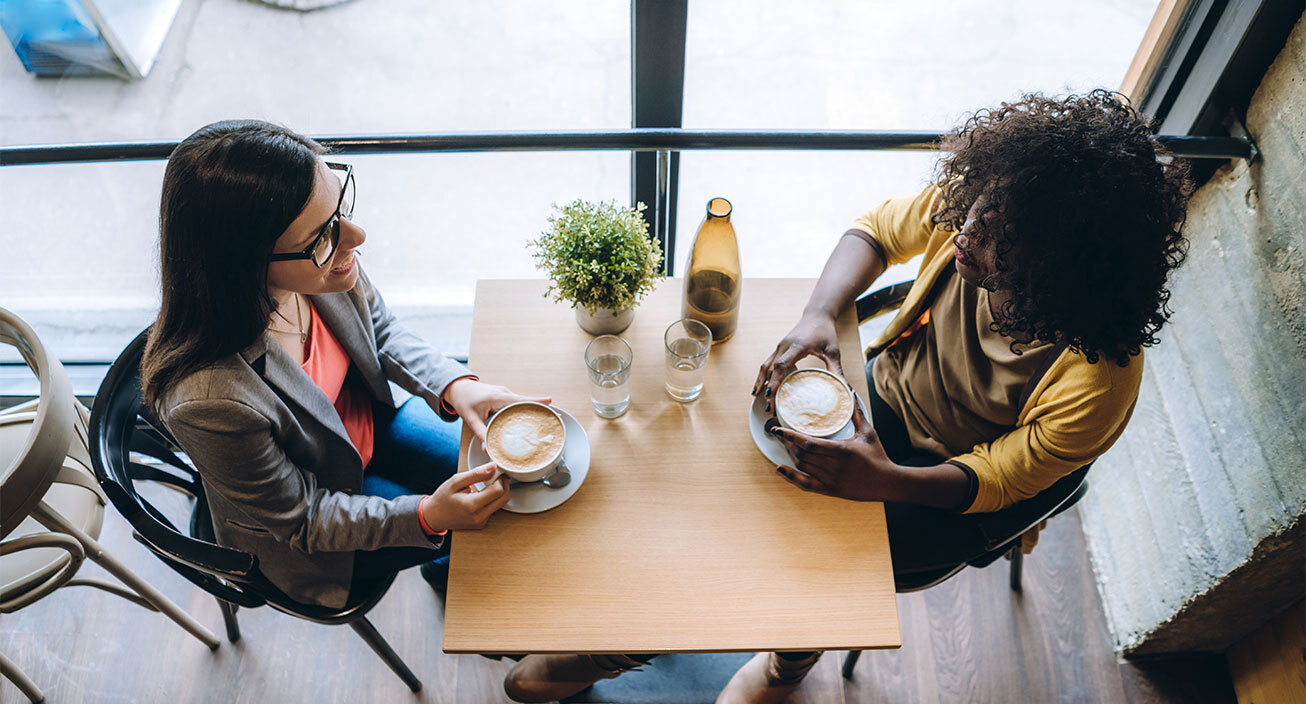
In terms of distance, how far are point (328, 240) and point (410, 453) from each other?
0.57 m

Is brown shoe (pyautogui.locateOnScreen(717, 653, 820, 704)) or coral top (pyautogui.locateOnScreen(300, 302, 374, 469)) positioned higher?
coral top (pyautogui.locateOnScreen(300, 302, 374, 469))

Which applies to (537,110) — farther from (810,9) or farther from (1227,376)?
(1227,376)

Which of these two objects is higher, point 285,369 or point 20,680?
point 285,369

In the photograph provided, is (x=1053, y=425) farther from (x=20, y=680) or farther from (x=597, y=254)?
(x=20, y=680)

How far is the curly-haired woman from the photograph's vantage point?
3.66ft

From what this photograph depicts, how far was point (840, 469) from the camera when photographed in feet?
4.00

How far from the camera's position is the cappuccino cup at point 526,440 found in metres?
1.18

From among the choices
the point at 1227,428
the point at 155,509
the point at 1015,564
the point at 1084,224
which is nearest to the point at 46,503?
the point at 155,509

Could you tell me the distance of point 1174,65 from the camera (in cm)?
156

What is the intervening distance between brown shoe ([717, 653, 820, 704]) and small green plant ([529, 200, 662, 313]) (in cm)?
92

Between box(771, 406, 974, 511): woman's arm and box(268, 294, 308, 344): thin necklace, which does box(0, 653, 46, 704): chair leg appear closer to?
box(268, 294, 308, 344): thin necklace

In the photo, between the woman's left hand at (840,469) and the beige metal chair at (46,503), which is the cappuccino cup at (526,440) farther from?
the beige metal chair at (46,503)

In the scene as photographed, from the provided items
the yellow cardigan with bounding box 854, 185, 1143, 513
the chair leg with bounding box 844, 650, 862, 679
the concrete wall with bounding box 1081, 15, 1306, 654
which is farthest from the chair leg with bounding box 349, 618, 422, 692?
the concrete wall with bounding box 1081, 15, 1306, 654

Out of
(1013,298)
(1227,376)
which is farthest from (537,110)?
(1227,376)
